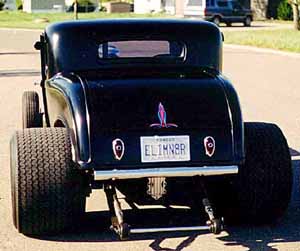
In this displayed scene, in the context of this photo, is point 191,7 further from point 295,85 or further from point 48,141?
point 48,141

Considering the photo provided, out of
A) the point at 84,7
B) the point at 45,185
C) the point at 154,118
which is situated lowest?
the point at 84,7

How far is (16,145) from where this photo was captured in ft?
21.0

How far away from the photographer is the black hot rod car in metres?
6.19

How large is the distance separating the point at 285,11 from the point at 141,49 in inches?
1987

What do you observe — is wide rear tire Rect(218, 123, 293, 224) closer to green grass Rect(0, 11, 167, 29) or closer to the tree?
the tree

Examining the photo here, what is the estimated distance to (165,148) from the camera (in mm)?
6238

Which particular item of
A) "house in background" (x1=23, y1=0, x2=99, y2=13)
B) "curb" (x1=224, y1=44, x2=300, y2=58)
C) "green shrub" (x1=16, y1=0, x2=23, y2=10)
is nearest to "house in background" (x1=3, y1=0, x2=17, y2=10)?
"green shrub" (x1=16, y1=0, x2=23, y2=10)

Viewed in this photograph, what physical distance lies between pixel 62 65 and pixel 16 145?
43.4 inches

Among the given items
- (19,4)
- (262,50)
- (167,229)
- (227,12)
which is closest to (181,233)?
(167,229)

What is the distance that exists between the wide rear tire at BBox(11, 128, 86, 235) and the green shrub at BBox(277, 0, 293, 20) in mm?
51099

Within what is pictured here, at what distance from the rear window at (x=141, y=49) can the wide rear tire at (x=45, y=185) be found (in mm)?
1164

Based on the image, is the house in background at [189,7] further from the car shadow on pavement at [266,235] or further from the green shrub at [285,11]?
the car shadow on pavement at [266,235]

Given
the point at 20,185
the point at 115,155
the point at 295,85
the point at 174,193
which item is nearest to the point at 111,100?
the point at 115,155

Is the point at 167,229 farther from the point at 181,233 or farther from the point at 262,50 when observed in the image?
the point at 262,50
